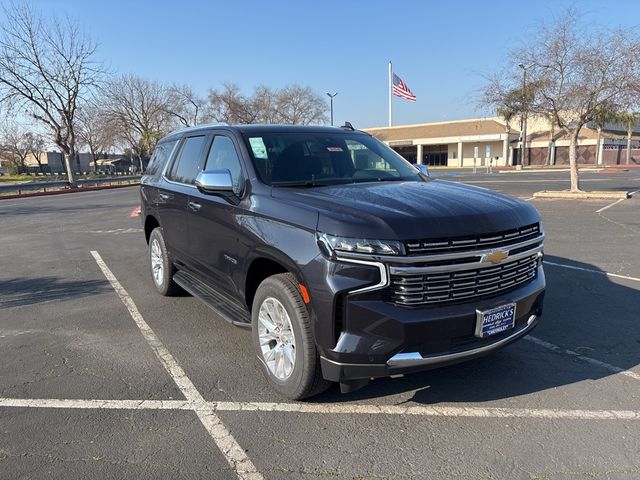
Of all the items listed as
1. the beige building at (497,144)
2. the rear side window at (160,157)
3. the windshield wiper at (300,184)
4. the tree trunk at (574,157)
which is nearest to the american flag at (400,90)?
the beige building at (497,144)

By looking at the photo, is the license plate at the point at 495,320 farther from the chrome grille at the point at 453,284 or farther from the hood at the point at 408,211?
the hood at the point at 408,211

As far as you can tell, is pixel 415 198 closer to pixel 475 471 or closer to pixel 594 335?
pixel 475 471

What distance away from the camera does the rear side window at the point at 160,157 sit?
5906 millimetres

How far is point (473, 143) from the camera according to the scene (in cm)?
6216

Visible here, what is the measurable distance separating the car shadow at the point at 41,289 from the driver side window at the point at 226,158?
9.76 ft

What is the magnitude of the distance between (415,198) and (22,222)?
578 inches

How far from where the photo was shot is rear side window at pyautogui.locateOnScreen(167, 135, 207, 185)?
4975 mm

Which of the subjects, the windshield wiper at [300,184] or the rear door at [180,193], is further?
the rear door at [180,193]

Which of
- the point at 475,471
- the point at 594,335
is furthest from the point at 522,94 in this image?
the point at 475,471

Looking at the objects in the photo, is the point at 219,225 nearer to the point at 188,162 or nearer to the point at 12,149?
the point at 188,162

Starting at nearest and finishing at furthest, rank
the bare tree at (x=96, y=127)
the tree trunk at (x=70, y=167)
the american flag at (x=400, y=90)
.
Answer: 1. the tree trunk at (x=70, y=167)
2. the american flag at (x=400, y=90)
3. the bare tree at (x=96, y=127)

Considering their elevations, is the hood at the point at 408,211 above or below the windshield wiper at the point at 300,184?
below

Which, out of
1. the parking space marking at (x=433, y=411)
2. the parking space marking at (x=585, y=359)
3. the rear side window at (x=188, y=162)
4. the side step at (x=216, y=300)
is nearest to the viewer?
the parking space marking at (x=433, y=411)

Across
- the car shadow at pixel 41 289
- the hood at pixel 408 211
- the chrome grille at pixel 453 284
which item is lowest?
the car shadow at pixel 41 289
